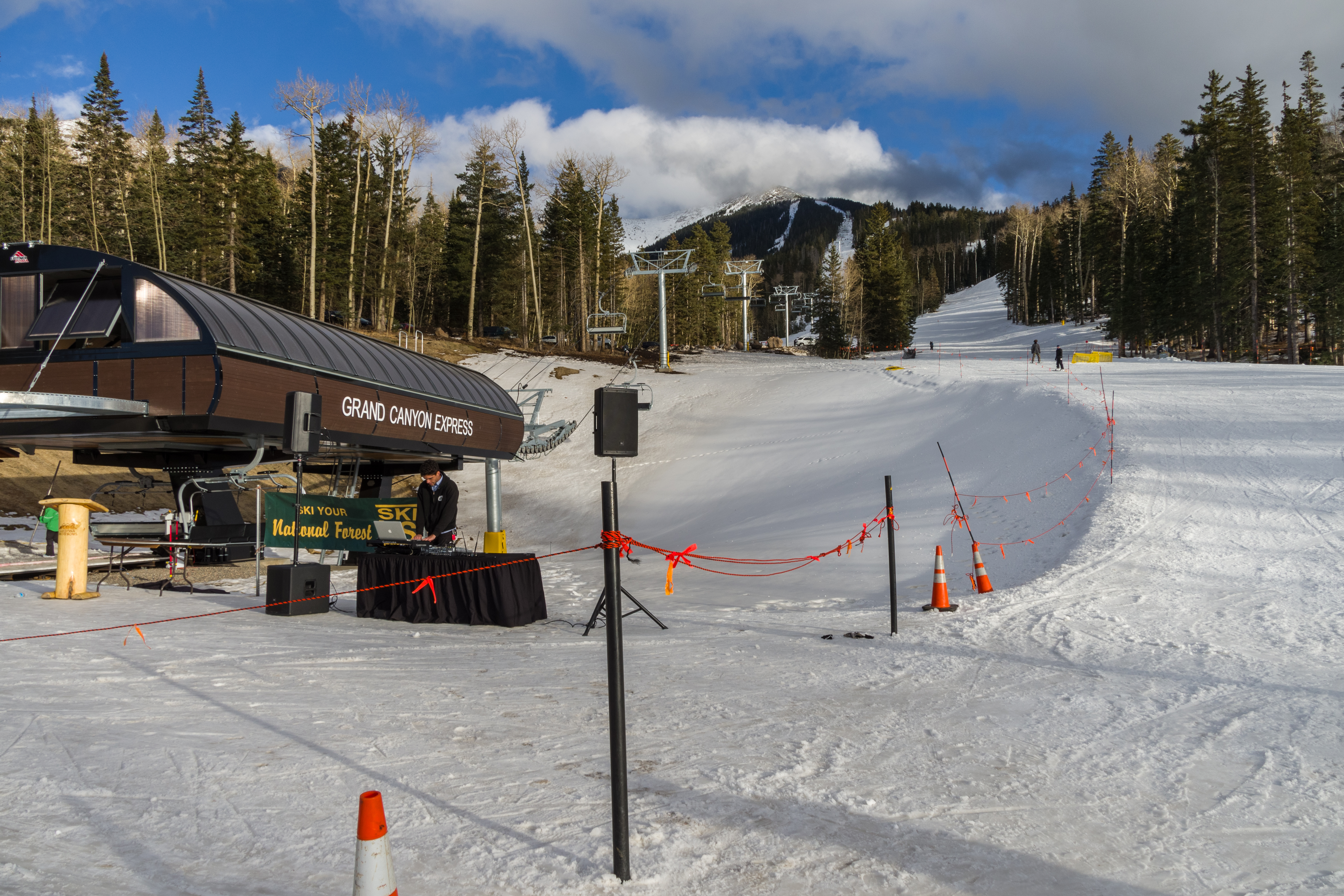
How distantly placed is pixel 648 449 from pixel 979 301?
379 ft

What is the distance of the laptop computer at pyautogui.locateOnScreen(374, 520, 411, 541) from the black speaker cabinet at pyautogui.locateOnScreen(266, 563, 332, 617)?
0.92 meters

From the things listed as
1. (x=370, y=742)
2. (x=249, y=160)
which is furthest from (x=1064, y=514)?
(x=249, y=160)

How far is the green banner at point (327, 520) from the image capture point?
13617 millimetres

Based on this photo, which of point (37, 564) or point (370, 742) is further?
point (37, 564)

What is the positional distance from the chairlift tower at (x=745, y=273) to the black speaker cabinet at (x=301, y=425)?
4235 cm

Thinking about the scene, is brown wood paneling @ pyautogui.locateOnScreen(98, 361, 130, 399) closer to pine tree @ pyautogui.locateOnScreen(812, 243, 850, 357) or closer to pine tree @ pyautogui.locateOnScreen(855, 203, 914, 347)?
pine tree @ pyautogui.locateOnScreen(812, 243, 850, 357)

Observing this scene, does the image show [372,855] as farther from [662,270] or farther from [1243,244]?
[1243,244]

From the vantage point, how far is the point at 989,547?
520 inches

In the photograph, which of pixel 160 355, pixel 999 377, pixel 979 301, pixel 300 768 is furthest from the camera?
pixel 979 301

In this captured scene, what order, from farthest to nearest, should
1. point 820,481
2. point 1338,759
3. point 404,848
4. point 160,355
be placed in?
point 820,481 → point 160,355 → point 1338,759 → point 404,848

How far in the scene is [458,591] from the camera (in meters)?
9.91

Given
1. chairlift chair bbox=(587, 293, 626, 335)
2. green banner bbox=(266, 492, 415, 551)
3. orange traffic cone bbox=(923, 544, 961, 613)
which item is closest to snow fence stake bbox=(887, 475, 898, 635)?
orange traffic cone bbox=(923, 544, 961, 613)

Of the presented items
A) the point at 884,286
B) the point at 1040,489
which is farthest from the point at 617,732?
the point at 884,286

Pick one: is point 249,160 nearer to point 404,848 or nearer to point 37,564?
point 37,564
